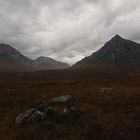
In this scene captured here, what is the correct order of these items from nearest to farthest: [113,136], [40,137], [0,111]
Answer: [113,136]
[40,137]
[0,111]

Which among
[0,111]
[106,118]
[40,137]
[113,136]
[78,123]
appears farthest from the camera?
[0,111]

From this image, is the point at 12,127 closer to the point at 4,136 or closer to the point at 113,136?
the point at 4,136

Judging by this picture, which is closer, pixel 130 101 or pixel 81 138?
pixel 81 138

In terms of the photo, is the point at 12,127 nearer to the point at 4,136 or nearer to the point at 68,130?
the point at 4,136

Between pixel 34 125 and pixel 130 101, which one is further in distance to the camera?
pixel 130 101

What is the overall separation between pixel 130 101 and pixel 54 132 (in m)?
10.7

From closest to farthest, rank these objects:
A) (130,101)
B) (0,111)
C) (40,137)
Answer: (40,137), (0,111), (130,101)

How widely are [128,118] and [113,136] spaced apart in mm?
3790

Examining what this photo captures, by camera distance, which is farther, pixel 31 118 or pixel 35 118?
pixel 35 118

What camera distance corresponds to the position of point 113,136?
1017 centimetres

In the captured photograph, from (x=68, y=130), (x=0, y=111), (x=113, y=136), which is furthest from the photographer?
(x=0, y=111)

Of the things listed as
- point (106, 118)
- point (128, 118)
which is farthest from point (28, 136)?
point (128, 118)

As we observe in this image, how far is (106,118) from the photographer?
13820 mm

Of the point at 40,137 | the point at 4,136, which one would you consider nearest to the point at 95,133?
the point at 40,137
